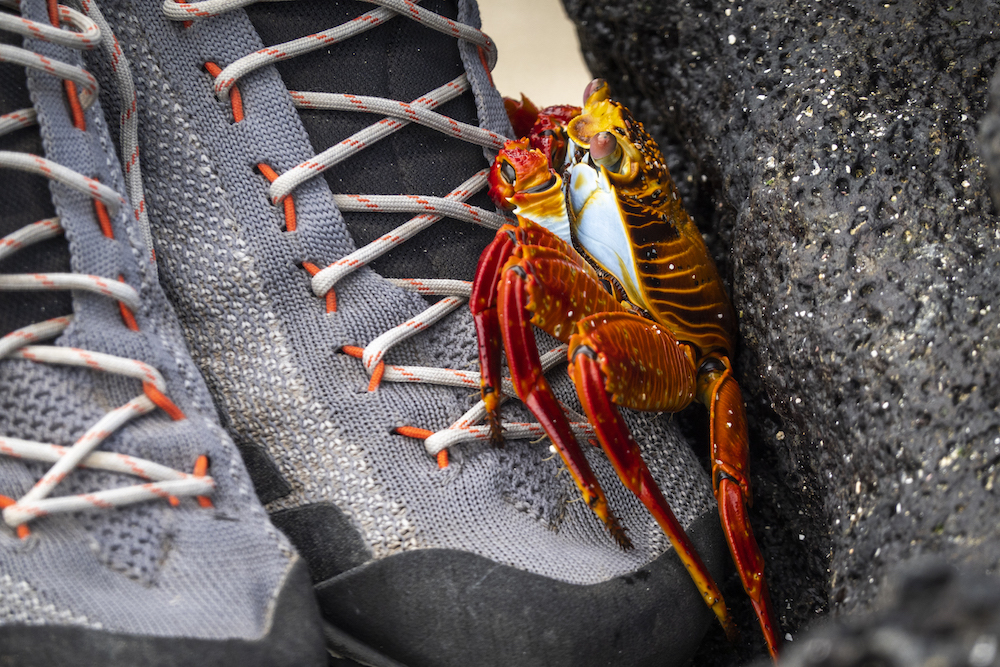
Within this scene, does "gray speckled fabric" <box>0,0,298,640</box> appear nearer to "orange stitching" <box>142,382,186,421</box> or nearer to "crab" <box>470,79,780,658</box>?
"orange stitching" <box>142,382,186,421</box>

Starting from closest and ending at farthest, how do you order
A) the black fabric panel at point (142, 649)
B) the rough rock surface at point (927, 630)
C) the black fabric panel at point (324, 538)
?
the rough rock surface at point (927, 630)
the black fabric panel at point (142, 649)
the black fabric panel at point (324, 538)

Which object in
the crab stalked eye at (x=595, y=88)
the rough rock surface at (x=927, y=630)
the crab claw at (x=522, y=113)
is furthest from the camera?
the crab claw at (x=522, y=113)

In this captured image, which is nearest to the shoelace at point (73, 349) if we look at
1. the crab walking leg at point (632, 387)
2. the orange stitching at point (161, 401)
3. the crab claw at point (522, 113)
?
the orange stitching at point (161, 401)

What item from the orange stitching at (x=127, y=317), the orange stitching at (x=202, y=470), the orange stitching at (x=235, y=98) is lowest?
the orange stitching at (x=202, y=470)

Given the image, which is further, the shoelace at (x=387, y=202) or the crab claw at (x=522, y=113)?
the crab claw at (x=522, y=113)

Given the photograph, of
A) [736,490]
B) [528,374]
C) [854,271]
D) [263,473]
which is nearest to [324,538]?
[263,473]

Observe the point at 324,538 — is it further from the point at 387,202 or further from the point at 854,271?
the point at 854,271

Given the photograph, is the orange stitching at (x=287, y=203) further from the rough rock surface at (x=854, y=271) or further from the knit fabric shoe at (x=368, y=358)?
the rough rock surface at (x=854, y=271)

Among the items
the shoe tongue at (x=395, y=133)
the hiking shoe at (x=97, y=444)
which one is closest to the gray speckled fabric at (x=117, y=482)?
the hiking shoe at (x=97, y=444)

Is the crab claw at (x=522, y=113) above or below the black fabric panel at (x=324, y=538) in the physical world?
above
